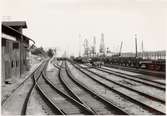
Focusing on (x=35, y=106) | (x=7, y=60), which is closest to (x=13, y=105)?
(x=35, y=106)

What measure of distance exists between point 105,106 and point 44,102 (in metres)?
3.27

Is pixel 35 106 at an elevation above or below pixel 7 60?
below

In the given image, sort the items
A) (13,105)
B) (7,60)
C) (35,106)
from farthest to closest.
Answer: (7,60), (13,105), (35,106)

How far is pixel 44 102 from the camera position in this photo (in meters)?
13.8

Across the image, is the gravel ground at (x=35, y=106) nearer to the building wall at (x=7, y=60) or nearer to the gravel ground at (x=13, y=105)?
the gravel ground at (x=13, y=105)

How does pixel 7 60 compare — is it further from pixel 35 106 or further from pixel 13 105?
pixel 35 106

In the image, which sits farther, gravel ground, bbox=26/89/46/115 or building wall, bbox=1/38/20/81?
building wall, bbox=1/38/20/81

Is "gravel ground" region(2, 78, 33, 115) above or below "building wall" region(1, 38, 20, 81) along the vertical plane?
below

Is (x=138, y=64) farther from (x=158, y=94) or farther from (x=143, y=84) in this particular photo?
(x=158, y=94)

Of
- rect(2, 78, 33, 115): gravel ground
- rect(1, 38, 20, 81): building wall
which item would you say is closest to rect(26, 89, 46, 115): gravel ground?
rect(2, 78, 33, 115): gravel ground

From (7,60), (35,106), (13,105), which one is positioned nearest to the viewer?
(35,106)

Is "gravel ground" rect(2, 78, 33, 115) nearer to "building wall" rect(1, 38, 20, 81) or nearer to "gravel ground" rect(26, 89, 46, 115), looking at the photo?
"gravel ground" rect(26, 89, 46, 115)

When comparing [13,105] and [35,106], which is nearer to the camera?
[35,106]

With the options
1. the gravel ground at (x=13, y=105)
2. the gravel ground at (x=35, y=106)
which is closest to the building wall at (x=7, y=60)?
the gravel ground at (x=13, y=105)
